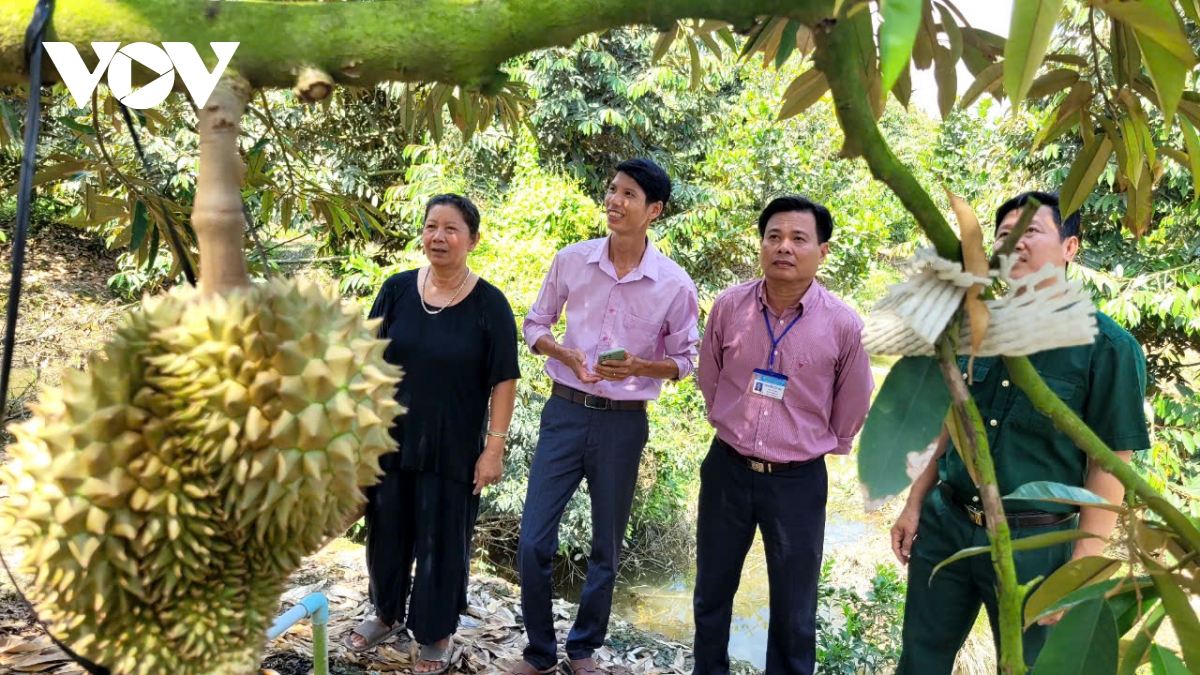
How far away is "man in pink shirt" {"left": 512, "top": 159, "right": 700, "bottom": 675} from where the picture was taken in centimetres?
269

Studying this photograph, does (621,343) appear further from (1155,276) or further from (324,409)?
(1155,276)

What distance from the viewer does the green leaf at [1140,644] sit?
2.84 feet

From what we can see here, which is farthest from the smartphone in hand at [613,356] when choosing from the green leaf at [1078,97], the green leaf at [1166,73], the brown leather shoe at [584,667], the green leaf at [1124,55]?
the green leaf at [1166,73]

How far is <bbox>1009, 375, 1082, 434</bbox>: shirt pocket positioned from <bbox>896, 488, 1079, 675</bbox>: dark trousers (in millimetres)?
248

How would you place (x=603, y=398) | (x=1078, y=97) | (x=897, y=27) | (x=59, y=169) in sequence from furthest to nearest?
1. (x=603, y=398)
2. (x=59, y=169)
3. (x=1078, y=97)
4. (x=897, y=27)

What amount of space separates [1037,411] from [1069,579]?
1.09 m

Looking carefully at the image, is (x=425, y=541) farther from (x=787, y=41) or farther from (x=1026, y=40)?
(x=1026, y=40)

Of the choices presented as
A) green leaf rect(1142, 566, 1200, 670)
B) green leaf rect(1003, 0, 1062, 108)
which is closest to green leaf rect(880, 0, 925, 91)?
green leaf rect(1003, 0, 1062, 108)

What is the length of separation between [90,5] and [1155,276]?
6.24 meters

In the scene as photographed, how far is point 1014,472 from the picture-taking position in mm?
1996

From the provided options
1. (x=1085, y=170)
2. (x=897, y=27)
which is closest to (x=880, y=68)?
(x=897, y=27)

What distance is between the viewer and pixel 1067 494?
36.8 inches

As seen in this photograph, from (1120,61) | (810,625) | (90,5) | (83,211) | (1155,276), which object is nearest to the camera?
(90,5)

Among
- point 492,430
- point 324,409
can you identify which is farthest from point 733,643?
point 324,409
